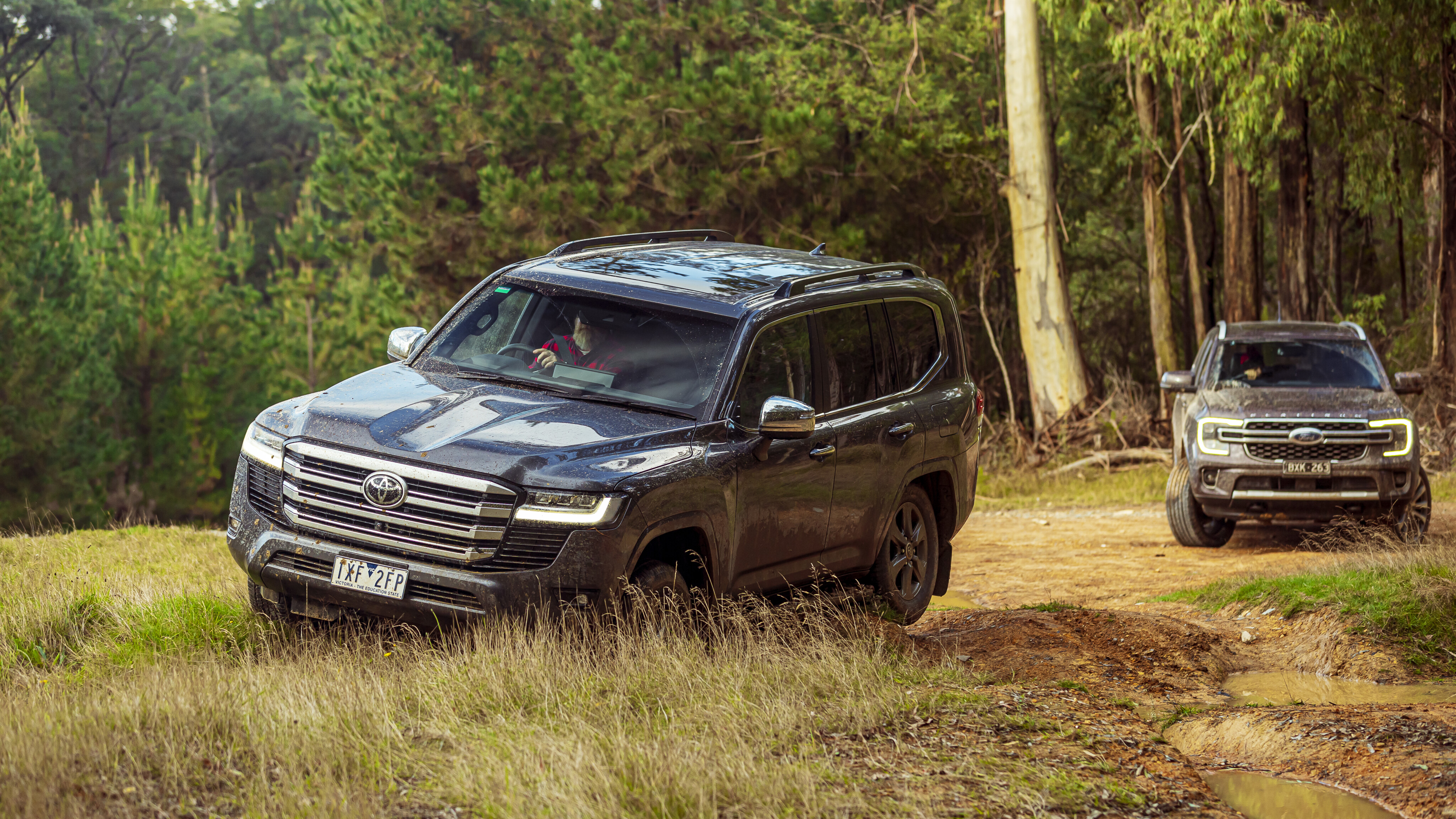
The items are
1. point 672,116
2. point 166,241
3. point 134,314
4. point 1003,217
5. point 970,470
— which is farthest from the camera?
point 166,241

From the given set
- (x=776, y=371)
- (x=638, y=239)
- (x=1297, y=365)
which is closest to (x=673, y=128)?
(x=1297, y=365)

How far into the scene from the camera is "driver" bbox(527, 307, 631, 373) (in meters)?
6.84

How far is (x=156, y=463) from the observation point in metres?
37.8

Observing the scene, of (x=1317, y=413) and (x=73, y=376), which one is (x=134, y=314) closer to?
(x=73, y=376)

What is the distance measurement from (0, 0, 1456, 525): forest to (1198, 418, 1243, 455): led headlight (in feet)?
24.8

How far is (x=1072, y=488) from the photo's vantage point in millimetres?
19031

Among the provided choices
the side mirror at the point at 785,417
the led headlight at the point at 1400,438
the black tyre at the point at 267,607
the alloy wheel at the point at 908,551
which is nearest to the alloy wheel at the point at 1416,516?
the led headlight at the point at 1400,438

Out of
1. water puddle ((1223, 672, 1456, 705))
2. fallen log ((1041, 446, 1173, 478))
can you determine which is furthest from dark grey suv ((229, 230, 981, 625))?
fallen log ((1041, 446, 1173, 478))

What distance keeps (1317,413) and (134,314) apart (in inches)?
1293

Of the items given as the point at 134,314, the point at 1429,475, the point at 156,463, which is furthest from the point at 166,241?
the point at 1429,475

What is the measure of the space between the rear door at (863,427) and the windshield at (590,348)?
87cm

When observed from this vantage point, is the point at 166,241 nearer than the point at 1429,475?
No

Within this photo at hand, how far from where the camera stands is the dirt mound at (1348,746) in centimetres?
518

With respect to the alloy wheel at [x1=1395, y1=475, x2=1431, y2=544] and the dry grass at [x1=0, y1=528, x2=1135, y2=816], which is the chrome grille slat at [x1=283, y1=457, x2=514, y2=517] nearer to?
the dry grass at [x1=0, y1=528, x2=1135, y2=816]
